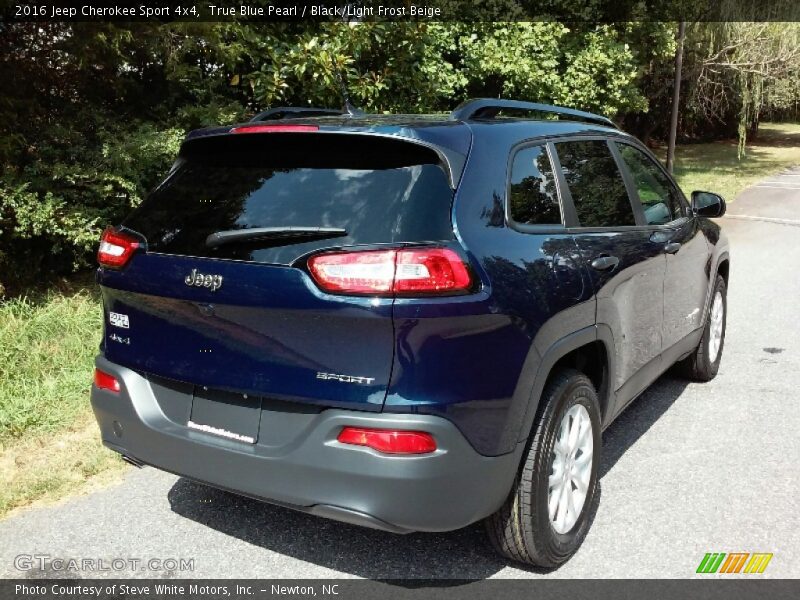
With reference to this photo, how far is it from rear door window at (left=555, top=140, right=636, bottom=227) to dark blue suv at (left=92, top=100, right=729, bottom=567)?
67 mm

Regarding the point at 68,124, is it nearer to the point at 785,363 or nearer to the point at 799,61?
the point at 785,363

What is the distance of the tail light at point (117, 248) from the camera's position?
122 inches

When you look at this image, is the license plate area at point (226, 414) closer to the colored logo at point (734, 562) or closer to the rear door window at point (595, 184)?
the rear door window at point (595, 184)

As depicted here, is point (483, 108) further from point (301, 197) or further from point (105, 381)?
point (105, 381)

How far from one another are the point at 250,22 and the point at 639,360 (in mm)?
5720

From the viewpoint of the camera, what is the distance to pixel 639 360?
400 centimetres

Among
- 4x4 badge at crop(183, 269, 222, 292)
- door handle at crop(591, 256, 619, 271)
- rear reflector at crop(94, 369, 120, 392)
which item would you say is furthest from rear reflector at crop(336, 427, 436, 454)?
door handle at crop(591, 256, 619, 271)

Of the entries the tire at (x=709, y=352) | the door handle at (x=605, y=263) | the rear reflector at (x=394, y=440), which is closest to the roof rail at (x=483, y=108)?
the door handle at (x=605, y=263)

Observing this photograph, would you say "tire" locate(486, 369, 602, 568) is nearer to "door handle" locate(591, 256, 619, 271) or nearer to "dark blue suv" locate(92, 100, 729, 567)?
"dark blue suv" locate(92, 100, 729, 567)

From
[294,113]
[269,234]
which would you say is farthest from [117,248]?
[294,113]

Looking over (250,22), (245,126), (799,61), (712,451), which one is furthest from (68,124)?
(799,61)

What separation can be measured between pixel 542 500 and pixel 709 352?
2977mm

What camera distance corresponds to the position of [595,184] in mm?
3736

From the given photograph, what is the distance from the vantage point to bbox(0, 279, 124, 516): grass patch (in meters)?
3.95
